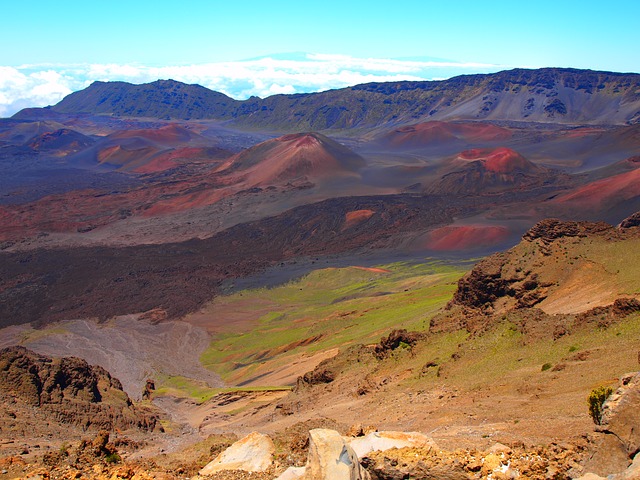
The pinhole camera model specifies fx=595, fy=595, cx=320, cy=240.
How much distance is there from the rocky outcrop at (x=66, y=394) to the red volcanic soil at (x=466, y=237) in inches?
2013

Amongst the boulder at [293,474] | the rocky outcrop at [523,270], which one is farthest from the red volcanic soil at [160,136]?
the boulder at [293,474]

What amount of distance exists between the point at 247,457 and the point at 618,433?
805 centimetres

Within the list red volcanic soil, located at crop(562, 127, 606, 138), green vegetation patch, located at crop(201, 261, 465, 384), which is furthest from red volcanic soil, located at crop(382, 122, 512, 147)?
green vegetation patch, located at crop(201, 261, 465, 384)

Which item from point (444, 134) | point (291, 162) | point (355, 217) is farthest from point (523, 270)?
point (444, 134)

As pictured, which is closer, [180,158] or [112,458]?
[112,458]

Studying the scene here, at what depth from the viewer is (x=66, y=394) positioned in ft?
93.0

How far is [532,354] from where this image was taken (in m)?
21.6

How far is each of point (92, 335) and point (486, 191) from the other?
76.1 m

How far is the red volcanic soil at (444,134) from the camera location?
553 feet

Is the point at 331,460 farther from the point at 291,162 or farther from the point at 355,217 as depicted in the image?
the point at 291,162

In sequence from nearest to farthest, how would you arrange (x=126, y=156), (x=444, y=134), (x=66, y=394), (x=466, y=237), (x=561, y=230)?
(x=66, y=394) < (x=561, y=230) < (x=466, y=237) < (x=126, y=156) < (x=444, y=134)

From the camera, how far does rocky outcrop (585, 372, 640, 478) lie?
33.8 feet

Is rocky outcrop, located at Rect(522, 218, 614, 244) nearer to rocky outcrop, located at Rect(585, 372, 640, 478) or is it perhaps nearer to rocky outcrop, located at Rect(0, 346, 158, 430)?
rocky outcrop, located at Rect(585, 372, 640, 478)

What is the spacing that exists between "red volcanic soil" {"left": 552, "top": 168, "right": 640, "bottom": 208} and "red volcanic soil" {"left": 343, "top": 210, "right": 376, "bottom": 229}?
92.9 feet
